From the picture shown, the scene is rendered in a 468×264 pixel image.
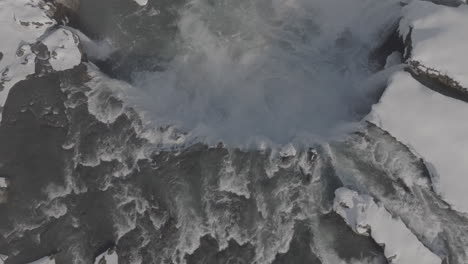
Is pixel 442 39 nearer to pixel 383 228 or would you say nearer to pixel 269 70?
pixel 269 70

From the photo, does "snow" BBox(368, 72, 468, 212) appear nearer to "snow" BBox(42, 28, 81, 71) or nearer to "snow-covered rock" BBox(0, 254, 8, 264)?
"snow" BBox(42, 28, 81, 71)

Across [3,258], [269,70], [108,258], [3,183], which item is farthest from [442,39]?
[3,258]

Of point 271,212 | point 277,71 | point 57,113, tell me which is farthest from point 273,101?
point 57,113

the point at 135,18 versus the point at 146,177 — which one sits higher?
the point at 135,18

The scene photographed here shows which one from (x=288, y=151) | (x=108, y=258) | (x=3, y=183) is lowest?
(x=108, y=258)

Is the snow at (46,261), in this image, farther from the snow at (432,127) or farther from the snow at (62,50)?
the snow at (432,127)

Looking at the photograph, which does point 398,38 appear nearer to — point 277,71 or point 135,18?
point 277,71
